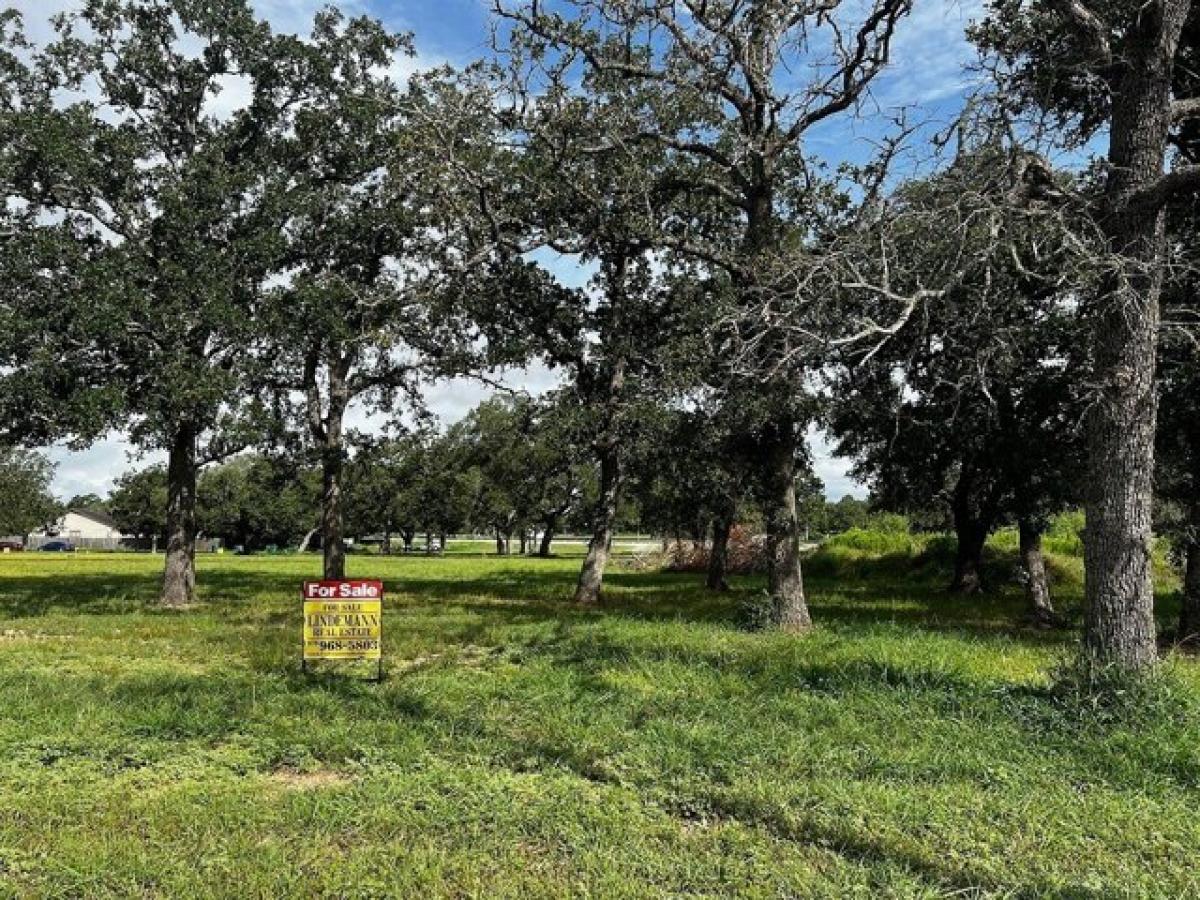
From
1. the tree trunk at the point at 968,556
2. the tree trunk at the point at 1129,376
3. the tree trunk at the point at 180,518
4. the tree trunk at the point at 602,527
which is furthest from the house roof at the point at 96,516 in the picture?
the tree trunk at the point at 1129,376

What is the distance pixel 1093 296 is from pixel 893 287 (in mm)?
1733

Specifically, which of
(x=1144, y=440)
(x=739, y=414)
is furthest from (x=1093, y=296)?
(x=739, y=414)

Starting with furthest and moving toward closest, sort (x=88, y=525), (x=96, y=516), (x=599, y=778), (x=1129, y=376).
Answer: (x=96, y=516)
(x=88, y=525)
(x=1129, y=376)
(x=599, y=778)

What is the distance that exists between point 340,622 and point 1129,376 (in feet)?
24.4

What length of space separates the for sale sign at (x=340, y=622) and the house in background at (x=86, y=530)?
11740cm

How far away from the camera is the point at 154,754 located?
19.6 ft

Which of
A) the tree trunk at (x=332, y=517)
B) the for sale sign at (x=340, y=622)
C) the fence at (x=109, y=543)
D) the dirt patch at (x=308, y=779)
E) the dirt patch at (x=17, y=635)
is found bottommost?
the fence at (x=109, y=543)

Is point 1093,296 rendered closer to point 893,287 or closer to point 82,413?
point 893,287

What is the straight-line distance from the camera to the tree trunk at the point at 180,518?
18266 millimetres

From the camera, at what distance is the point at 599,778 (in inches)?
218

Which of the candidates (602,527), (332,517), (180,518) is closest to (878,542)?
(602,527)

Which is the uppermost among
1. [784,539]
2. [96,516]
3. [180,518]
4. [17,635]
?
[96,516]

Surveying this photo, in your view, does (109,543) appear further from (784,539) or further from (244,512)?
(784,539)

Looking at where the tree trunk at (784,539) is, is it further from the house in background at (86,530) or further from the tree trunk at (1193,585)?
the house in background at (86,530)
